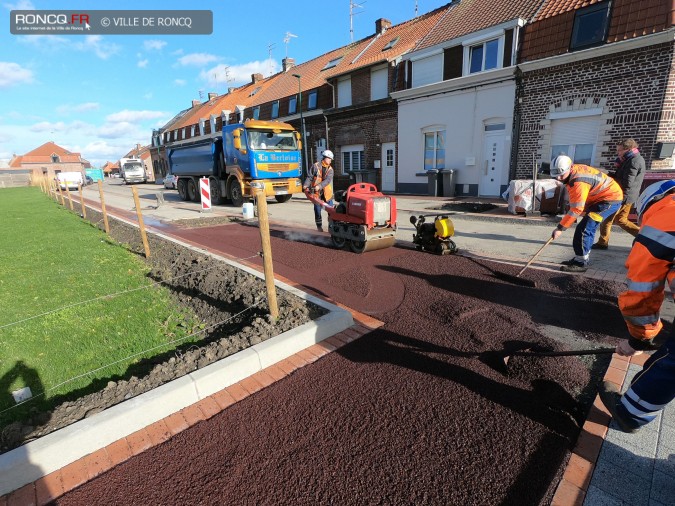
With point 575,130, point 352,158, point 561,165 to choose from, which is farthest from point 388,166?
point 561,165

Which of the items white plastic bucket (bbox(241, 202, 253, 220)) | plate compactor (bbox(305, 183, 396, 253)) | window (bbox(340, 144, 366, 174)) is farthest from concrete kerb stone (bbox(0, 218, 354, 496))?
window (bbox(340, 144, 366, 174))

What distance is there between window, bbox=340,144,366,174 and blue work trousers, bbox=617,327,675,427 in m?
18.8

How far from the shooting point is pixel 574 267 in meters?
5.13

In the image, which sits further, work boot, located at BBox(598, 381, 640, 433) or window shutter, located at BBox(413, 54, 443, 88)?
window shutter, located at BBox(413, 54, 443, 88)

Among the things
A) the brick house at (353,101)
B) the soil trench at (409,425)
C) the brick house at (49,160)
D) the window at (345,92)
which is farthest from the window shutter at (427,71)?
the brick house at (49,160)

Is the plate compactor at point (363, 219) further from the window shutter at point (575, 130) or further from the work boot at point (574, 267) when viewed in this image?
→ the window shutter at point (575, 130)

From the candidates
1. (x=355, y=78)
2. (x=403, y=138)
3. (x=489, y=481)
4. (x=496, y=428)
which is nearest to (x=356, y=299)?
(x=496, y=428)

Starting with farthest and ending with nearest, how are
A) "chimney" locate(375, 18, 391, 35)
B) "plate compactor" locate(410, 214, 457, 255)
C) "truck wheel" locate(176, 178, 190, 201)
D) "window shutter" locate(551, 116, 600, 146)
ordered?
"chimney" locate(375, 18, 391, 35) < "truck wheel" locate(176, 178, 190, 201) < "window shutter" locate(551, 116, 600, 146) < "plate compactor" locate(410, 214, 457, 255)

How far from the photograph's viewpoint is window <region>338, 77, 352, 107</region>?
19.7 metres

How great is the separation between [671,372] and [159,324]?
4.52 meters

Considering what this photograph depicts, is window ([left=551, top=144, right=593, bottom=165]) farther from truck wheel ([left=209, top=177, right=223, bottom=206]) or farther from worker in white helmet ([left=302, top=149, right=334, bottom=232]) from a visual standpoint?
truck wheel ([left=209, top=177, right=223, bottom=206])

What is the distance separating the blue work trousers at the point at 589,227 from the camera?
4992 millimetres

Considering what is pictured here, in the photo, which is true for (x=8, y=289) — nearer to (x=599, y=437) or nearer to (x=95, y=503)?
(x=95, y=503)

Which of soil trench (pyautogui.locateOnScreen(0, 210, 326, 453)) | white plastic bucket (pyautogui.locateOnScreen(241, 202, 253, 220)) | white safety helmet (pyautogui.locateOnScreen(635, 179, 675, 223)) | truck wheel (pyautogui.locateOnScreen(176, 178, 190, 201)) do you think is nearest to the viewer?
white safety helmet (pyautogui.locateOnScreen(635, 179, 675, 223))
